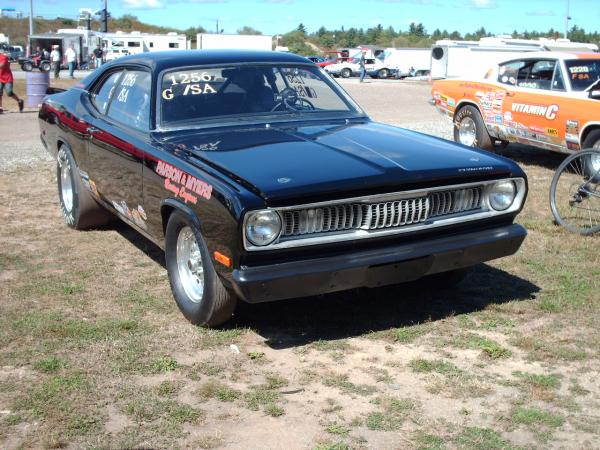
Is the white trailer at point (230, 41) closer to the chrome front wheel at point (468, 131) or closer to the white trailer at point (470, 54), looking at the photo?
the white trailer at point (470, 54)

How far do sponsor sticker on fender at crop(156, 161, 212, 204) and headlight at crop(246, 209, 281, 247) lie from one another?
32 centimetres

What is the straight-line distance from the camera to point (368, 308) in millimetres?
5156

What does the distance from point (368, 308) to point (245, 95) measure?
1766 mm

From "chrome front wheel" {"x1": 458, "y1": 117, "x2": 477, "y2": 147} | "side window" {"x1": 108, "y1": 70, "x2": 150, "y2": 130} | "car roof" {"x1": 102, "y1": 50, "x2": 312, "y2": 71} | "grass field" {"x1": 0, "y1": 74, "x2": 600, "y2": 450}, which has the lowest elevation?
"grass field" {"x1": 0, "y1": 74, "x2": 600, "y2": 450}

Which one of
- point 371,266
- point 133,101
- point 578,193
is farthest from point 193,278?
point 578,193

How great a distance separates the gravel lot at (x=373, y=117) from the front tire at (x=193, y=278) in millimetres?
6312

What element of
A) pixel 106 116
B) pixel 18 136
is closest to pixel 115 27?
pixel 18 136

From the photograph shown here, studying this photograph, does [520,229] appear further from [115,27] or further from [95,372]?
[115,27]

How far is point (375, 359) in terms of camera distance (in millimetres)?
4340

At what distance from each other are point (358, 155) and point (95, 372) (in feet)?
6.24

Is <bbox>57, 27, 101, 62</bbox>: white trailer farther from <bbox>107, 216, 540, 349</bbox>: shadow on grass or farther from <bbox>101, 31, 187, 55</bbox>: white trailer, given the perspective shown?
<bbox>107, 216, 540, 349</bbox>: shadow on grass

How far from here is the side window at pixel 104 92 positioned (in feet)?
20.8

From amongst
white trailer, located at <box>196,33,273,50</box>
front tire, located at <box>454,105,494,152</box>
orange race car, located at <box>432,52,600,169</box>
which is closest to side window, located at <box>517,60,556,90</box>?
orange race car, located at <box>432,52,600,169</box>

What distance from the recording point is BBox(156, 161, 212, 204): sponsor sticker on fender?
14.3ft
